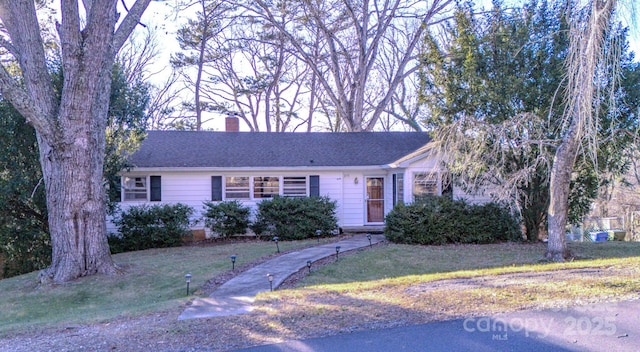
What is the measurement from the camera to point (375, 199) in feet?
54.3

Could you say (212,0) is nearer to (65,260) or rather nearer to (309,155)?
(309,155)

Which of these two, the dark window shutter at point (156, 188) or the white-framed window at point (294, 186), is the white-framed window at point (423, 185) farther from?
the dark window shutter at point (156, 188)

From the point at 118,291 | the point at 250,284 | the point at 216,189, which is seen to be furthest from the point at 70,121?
the point at 216,189

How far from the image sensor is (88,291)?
29.2 feet

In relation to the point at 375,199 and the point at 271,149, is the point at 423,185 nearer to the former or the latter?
the point at 375,199

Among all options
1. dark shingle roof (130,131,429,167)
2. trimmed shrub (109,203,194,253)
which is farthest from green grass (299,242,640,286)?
trimmed shrub (109,203,194,253)

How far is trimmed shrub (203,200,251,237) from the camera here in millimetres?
14430

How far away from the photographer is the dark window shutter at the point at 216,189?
15523 mm

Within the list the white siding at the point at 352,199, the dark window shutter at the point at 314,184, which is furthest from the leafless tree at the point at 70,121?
the white siding at the point at 352,199

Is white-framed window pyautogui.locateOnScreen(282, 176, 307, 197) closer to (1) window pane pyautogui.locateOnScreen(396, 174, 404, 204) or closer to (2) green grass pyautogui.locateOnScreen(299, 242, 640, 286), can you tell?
(1) window pane pyautogui.locateOnScreen(396, 174, 404, 204)

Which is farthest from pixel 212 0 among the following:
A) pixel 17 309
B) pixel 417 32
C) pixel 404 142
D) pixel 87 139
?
pixel 17 309

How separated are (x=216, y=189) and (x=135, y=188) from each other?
2763 mm

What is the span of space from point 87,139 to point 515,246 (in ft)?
37.8

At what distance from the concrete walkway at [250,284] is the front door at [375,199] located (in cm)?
342
